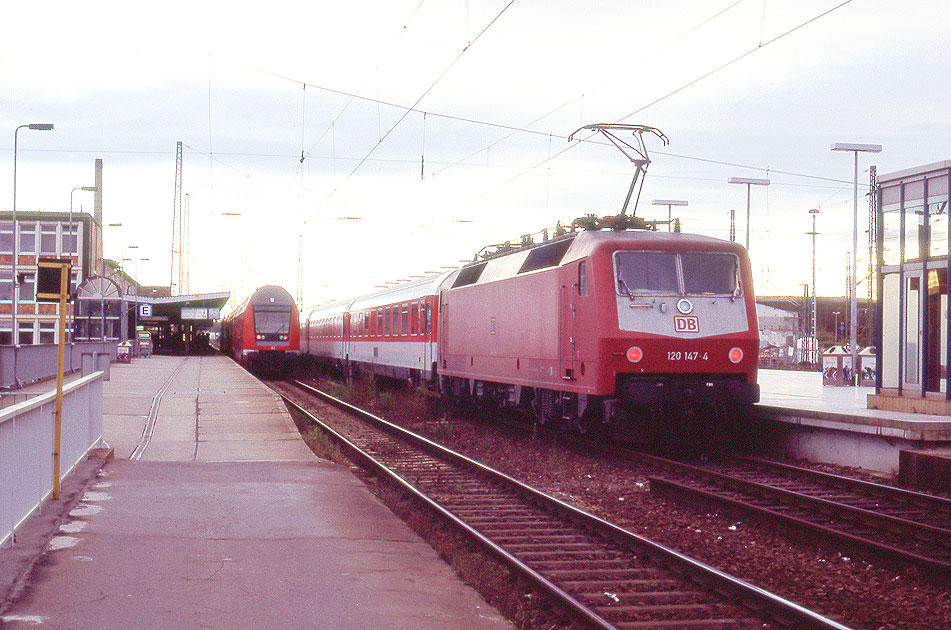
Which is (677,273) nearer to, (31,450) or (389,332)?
(31,450)

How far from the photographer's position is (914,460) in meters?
12.5

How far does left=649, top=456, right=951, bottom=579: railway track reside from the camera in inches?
345

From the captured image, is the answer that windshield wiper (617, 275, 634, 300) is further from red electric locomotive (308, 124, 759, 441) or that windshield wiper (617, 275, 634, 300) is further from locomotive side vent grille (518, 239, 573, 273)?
locomotive side vent grille (518, 239, 573, 273)

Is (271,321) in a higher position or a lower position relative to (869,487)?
higher

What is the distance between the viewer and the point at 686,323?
47.5ft

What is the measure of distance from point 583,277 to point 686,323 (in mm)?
1545

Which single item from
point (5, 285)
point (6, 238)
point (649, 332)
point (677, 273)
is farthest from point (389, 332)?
point (6, 238)

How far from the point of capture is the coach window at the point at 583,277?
14.7 meters

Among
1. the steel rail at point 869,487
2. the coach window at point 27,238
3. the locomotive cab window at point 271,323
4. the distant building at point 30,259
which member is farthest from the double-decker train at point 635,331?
the coach window at point 27,238

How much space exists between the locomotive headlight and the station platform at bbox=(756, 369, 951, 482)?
2.79 metres

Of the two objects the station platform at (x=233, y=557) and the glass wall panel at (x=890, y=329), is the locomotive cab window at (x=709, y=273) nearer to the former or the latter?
the glass wall panel at (x=890, y=329)

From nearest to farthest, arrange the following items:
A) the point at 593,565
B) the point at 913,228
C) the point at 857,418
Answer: the point at 593,565 → the point at 857,418 → the point at 913,228

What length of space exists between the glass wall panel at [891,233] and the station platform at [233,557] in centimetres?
945

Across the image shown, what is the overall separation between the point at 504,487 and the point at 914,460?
15.8 feet
